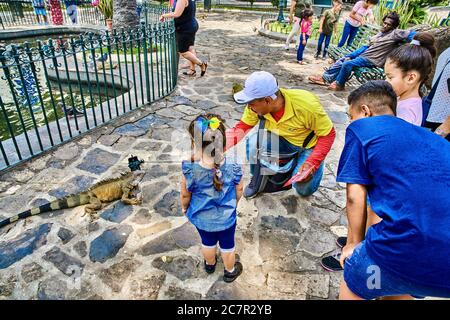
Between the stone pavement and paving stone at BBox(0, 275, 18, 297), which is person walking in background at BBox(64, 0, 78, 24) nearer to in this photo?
the stone pavement

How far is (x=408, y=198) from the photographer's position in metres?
1.33

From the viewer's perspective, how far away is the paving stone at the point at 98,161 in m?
3.88

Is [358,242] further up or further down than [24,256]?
further up

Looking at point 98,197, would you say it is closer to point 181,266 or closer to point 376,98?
point 181,266

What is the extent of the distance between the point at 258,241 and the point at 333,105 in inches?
156

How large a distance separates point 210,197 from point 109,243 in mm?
1287

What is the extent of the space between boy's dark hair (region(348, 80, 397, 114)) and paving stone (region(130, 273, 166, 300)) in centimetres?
194

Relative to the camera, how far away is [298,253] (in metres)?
2.81

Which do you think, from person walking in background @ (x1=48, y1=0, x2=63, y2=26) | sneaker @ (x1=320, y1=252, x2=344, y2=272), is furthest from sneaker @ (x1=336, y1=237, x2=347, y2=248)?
person walking in background @ (x1=48, y1=0, x2=63, y2=26)

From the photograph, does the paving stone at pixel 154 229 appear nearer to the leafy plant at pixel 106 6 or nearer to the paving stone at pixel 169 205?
the paving stone at pixel 169 205

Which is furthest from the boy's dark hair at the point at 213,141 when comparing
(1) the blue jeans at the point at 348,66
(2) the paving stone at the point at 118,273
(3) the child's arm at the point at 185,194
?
(1) the blue jeans at the point at 348,66

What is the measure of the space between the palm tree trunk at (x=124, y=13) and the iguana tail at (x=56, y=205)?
7.61m
